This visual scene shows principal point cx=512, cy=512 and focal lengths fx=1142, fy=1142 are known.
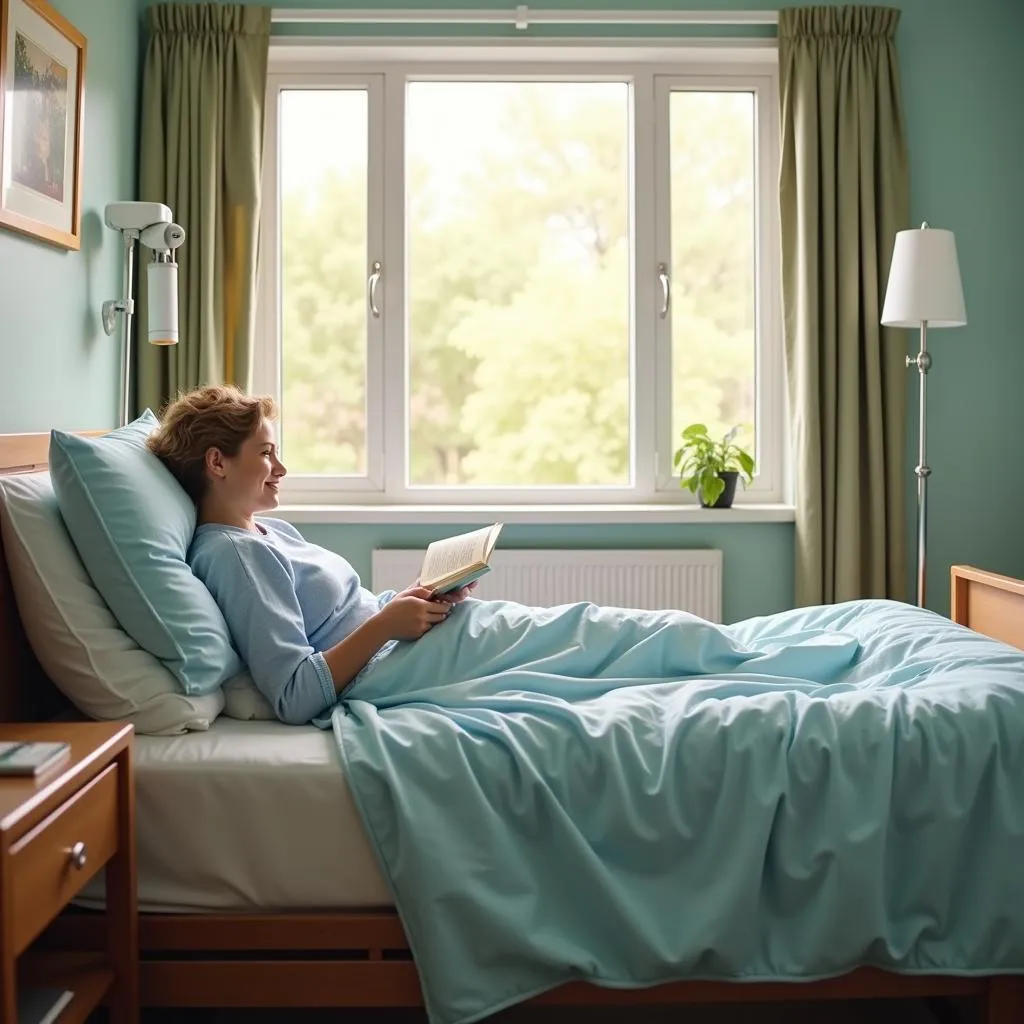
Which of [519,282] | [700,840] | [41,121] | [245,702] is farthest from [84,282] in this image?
[700,840]

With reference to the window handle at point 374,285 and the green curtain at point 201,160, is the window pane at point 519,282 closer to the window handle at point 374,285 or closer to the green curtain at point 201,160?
the window handle at point 374,285

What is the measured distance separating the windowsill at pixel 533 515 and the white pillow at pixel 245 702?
5.31ft

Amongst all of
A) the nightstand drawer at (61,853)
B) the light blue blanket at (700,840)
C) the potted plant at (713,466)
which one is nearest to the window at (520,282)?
the potted plant at (713,466)

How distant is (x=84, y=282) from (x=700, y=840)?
224 cm

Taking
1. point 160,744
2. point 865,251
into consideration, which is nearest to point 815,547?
point 865,251

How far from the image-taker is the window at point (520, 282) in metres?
3.80

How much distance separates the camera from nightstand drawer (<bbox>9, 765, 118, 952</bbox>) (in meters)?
1.30

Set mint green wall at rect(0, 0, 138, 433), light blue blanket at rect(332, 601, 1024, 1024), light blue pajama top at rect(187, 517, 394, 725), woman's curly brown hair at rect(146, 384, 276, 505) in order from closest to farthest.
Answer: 1. light blue blanket at rect(332, 601, 1024, 1024)
2. light blue pajama top at rect(187, 517, 394, 725)
3. woman's curly brown hair at rect(146, 384, 276, 505)
4. mint green wall at rect(0, 0, 138, 433)

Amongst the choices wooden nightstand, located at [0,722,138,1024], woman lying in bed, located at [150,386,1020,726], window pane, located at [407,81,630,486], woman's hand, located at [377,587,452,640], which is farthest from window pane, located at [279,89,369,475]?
wooden nightstand, located at [0,722,138,1024]

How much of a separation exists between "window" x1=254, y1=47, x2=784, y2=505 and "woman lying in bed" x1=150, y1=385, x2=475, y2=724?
5.01ft

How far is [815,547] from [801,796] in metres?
1.92

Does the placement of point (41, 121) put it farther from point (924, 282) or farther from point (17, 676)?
point (924, 282)

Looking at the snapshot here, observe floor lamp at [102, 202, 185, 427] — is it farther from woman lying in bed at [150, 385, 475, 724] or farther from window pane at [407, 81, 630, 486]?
window pane at [407, 81, 630, 486]

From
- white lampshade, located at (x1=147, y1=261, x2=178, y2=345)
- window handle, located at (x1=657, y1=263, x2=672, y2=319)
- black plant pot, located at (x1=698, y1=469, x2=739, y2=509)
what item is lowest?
black plant pot, located at (x1=698, y1=469, x2=739, y2=509)
